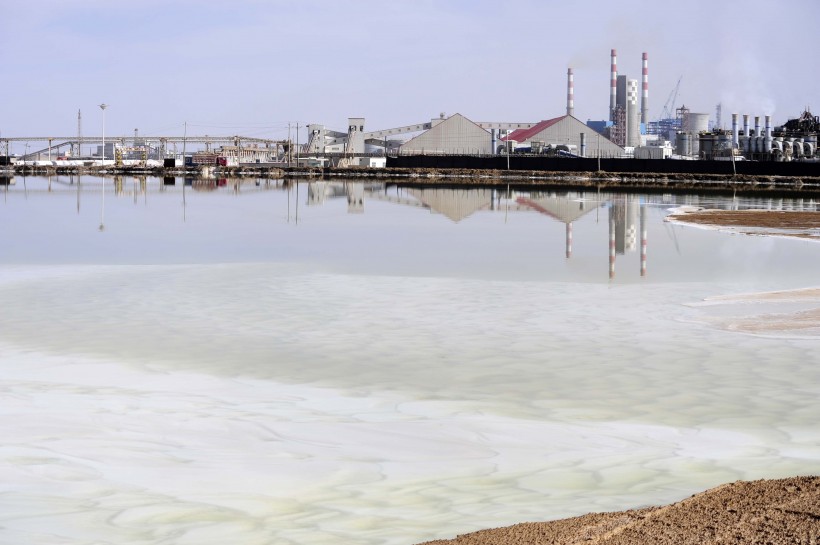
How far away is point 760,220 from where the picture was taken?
35438mm

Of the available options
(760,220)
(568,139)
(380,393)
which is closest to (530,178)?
(568,139)

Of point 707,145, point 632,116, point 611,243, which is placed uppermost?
point 632,116

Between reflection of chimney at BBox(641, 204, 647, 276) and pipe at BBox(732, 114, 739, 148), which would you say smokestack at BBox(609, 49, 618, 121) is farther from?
reflection of chimney at BBox(641, 204, 647, 276)

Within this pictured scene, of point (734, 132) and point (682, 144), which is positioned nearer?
point (734, 132)

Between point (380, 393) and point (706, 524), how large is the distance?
4.49 metres

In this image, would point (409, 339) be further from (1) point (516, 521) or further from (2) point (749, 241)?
(2) point (749, 241)

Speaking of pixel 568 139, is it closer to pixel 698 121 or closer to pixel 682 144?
pixel 682 144

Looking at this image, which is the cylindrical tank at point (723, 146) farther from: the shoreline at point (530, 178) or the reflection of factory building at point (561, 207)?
the reflection of factory building at point (561, 207)

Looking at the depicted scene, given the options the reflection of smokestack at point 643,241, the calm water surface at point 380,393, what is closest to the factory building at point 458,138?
the reflection of smokestack at point 643,241

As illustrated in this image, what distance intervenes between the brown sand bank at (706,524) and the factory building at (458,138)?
4669 inches

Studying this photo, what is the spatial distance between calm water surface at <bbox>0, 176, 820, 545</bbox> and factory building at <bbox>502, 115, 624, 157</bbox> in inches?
3771

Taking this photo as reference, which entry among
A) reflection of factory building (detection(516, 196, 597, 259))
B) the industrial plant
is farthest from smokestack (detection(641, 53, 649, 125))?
reflection of factory building (detection(516, 196, 597, 259))

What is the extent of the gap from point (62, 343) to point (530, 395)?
548 centimetres

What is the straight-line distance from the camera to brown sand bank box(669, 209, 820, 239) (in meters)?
30.2
